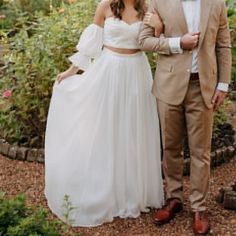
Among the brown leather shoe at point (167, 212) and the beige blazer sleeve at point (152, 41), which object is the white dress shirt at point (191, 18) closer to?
the beige blazer sleeve at point (152, 41)

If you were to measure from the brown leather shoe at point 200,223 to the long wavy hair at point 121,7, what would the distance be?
1.44 m

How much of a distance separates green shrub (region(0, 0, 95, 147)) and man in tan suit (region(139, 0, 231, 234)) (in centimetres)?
161

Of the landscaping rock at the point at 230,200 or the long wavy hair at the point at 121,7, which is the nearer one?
the long wavy hair at the point at 121,7

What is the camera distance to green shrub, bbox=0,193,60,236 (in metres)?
3.60

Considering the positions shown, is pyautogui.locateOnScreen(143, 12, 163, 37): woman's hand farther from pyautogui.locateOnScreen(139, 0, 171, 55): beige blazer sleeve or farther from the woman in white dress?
the woman in white dress

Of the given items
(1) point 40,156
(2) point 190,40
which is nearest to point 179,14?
(2) point 190,40

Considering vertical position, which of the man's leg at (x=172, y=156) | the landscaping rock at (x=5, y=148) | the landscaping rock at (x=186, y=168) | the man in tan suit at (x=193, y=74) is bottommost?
the landscaping rock at (x=5, y=148)

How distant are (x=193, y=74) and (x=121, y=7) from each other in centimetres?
69

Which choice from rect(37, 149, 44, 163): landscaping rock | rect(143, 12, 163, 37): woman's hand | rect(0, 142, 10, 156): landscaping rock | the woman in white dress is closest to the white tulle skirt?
the woman in white dress

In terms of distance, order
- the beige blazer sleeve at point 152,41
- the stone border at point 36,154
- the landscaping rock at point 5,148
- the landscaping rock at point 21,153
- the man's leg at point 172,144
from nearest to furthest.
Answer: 1. the beige blazer sleeve at point 152,41
2. the man's leg at point 172,144
3. the stone border at point 36,154
4. the landscaping rock at point 21,153
5. the landscaping rock at point 5,148

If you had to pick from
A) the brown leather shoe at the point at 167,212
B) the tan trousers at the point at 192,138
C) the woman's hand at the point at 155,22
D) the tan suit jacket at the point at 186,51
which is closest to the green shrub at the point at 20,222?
the brown leather shoe at the point at 167,212

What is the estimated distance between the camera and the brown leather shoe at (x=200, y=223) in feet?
14.2

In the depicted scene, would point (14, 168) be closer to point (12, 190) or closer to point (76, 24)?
point (12, 190)

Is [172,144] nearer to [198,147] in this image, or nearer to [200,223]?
[198,147]
